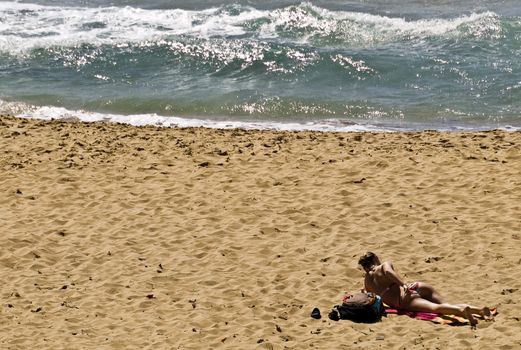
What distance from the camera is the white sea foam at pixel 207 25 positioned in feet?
78.9

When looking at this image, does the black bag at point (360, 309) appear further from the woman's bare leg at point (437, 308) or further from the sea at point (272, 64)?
the sea at point (272, 64)

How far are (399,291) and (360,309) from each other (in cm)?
62

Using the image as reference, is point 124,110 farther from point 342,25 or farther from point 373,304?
point 373,304

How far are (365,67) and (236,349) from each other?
528 inches

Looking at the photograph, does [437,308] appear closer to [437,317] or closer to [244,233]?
[437,317]

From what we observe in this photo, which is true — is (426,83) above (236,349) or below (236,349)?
above

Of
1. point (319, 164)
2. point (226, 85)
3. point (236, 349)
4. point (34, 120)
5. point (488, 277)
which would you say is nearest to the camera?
point (236, 349)

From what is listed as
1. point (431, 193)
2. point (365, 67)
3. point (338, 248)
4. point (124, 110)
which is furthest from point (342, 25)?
point (338, 248)

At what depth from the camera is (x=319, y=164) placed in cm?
1420

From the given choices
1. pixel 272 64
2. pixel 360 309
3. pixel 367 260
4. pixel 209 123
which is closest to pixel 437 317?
pixel 360 309

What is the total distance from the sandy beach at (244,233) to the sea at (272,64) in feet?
8.72

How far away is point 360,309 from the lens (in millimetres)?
9383

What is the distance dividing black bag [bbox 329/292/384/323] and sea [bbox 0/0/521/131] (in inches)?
323

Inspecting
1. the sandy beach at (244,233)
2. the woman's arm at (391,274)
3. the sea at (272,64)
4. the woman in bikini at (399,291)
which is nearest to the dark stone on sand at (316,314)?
the sandy beach at (244,233)
